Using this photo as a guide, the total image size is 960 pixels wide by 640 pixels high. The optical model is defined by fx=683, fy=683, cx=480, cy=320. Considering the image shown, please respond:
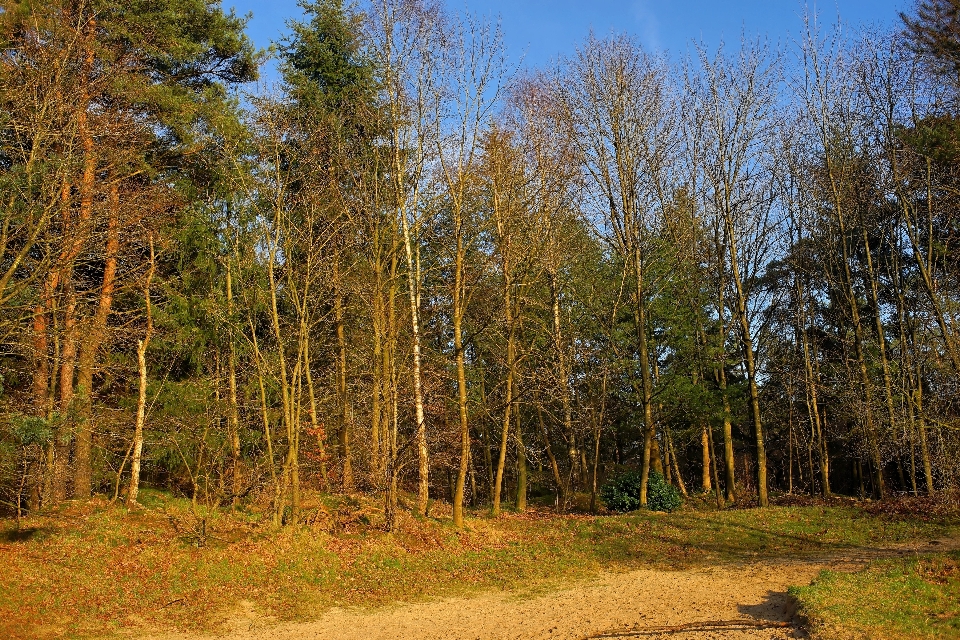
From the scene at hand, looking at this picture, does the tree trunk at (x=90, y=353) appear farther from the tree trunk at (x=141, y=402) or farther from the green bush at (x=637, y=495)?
the green bush at (x=637, y=495)

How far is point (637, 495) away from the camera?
755 inches

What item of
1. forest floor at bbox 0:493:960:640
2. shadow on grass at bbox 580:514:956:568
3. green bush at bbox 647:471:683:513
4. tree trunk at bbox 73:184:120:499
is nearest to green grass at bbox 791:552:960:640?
forest floor at bbox 0:493:960:640

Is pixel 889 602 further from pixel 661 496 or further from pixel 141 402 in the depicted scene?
pixel 141 402

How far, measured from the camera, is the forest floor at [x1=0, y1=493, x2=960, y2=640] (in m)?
9.89

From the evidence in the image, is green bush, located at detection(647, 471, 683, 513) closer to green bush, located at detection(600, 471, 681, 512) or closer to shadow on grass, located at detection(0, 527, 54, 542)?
green bush, located at detection(600, 471, 681, 512)

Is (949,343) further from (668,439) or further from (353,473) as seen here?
(353,473)

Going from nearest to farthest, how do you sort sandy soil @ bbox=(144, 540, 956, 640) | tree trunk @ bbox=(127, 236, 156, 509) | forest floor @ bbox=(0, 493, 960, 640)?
sandy soil @ bbox=(144, 540, 956, 640), forest floor @ bbox=(0, 493, 960, 640), tree trunk @ bbox=(127, 236, 156, 509)

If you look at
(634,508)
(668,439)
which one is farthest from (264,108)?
(668,439)

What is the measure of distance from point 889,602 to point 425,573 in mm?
7751

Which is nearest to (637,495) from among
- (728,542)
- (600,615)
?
(728,542)

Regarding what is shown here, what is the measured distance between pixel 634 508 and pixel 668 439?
142 inches

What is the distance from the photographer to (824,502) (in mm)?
20562

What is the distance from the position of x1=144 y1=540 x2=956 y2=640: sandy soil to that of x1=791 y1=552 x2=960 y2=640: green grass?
1.31 feet

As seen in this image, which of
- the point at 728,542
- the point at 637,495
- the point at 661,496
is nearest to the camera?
the point at 728,542
